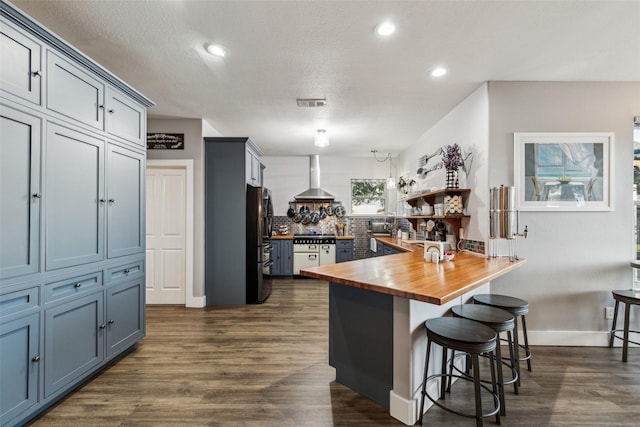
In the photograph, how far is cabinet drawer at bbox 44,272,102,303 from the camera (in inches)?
69.8

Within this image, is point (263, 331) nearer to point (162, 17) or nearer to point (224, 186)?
point (224, 186)

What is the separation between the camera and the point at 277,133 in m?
4.50

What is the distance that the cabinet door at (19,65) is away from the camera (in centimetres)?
151

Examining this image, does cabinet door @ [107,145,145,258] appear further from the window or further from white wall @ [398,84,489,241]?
the window

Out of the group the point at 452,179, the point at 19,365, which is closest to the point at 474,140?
the point at 452,179

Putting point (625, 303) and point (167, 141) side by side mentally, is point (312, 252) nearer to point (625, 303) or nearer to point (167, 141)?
point (167, 141)

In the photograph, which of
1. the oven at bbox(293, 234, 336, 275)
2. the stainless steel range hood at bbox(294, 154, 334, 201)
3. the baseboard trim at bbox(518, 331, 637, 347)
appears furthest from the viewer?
the stainless steel range hood at bbox(294, 154, 334, 201)

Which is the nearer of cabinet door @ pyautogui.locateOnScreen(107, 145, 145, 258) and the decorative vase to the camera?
cabinet door @ pyautogui.locateOnScreen(107, 145, 145, 258)

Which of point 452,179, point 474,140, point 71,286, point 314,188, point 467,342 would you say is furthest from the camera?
point 314,188

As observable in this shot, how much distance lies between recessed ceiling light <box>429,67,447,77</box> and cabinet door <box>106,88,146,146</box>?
2763mm

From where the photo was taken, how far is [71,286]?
6.32 feet

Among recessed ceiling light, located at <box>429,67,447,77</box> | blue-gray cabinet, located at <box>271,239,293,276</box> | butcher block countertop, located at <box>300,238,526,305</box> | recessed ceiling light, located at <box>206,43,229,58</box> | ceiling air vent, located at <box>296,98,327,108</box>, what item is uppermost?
recessed ceiling light, located at <box>429,67,447,77</box>

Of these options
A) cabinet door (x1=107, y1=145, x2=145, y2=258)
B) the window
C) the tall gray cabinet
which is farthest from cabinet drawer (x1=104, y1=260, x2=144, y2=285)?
the window

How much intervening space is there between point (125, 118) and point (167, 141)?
1471 mm
